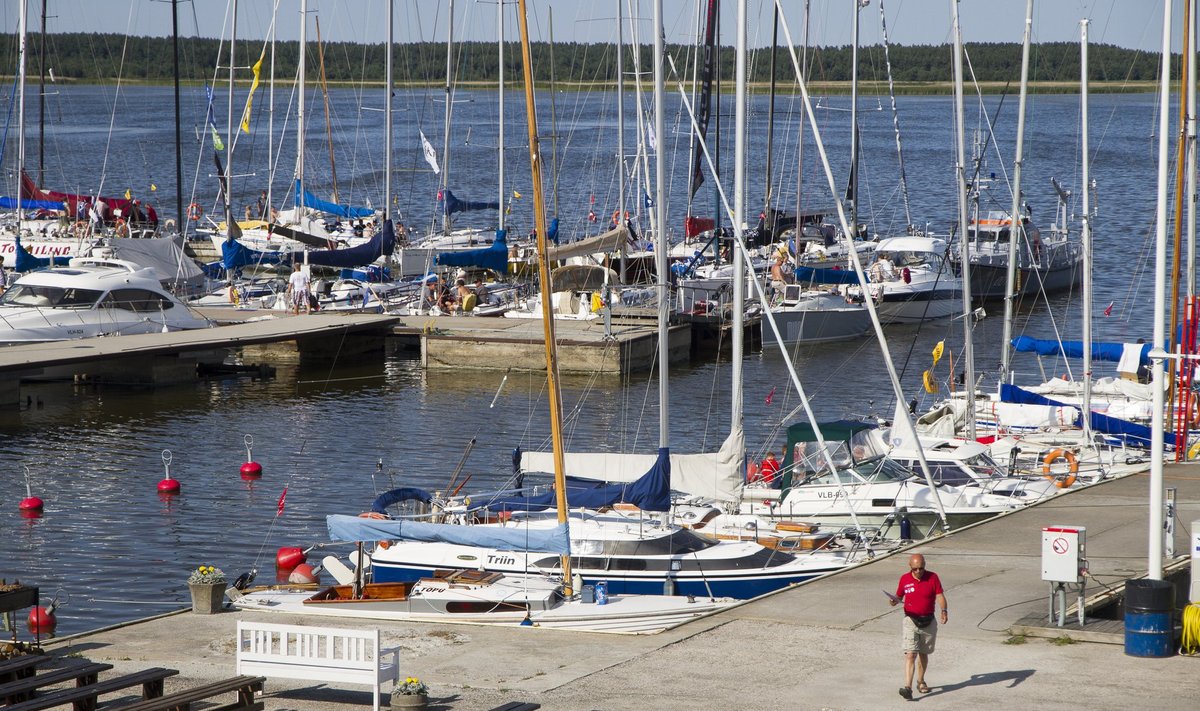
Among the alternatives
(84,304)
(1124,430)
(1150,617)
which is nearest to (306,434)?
(84,304)

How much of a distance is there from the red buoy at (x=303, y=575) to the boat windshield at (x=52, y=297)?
789 inches

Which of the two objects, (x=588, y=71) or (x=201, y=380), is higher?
(x=588, y=71)

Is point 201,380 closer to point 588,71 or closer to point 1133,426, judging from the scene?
point 1133,426

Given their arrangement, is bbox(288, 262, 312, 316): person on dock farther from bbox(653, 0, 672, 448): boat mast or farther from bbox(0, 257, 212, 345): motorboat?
bbox(653, 0, 672, 448): boat mast

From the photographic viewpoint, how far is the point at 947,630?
14.5m

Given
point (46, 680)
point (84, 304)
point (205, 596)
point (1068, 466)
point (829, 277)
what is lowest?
point (1068, 466)

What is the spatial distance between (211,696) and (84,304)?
29.3 meters

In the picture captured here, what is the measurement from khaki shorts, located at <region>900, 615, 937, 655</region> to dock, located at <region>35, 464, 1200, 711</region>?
1.31ft

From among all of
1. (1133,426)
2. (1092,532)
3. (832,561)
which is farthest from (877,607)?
(1133,426)

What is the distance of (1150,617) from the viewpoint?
1318 cm

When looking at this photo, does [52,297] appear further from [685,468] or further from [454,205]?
[685,468]

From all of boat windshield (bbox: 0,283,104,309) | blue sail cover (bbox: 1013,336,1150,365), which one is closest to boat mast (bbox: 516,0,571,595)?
blue sail cover (bbox: 1013,336,1150,365)

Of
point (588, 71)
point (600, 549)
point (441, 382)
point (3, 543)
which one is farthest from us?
point (588, 71)

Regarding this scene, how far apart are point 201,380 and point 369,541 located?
19776 mm
